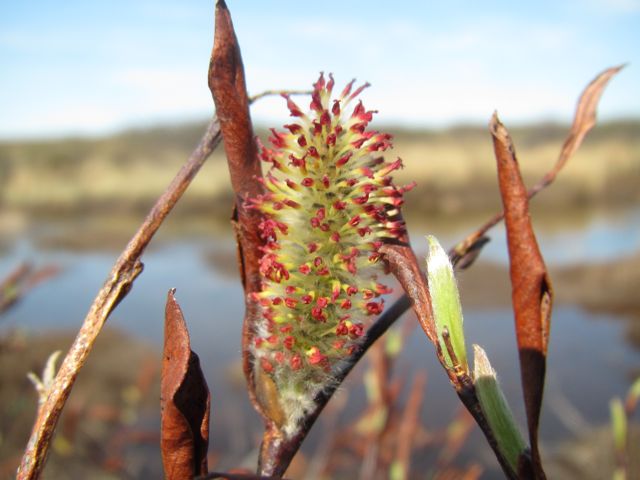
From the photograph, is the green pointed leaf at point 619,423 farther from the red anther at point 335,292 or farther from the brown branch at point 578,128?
the red anther at point 335,292

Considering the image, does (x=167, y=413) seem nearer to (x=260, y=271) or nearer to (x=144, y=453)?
(x=260, y=271)

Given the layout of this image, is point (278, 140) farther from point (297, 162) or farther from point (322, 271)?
point (322, 271)

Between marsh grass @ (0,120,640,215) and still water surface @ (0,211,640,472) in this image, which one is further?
marsh grass @ (0,120,640,215)

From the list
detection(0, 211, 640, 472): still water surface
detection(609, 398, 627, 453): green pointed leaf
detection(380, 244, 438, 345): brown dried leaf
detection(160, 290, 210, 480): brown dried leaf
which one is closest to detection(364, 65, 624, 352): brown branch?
detection(380, 244, 438, 345): brown dried leaf

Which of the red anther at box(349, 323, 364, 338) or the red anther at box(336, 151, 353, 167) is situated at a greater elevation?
the red anther at box(336, 151, 353, 167)

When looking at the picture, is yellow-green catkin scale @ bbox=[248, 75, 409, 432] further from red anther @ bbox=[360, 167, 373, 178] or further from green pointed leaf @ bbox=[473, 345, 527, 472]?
green pointed leaf @ bbox=[473, 345, 527, 472]

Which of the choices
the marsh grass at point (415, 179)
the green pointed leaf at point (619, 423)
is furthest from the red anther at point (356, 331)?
the marsh grass at point (415, 179)
